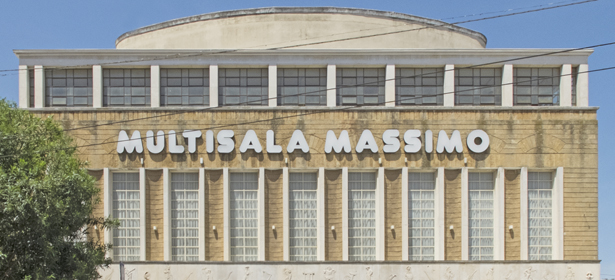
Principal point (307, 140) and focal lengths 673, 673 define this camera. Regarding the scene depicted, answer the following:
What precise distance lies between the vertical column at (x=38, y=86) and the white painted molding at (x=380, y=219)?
1512cm

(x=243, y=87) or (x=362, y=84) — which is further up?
(x=362, y=84)

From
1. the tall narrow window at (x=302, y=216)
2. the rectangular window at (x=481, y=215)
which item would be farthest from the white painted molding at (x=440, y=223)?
the tall narrow window at (x=302, y=216)

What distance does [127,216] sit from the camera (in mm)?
29125

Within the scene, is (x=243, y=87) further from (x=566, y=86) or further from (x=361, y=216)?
(x=566, y=86)

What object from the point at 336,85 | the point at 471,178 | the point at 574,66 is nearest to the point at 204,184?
the point at 336,85

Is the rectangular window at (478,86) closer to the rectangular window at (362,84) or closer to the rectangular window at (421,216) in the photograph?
the rectangular window at (362,84)

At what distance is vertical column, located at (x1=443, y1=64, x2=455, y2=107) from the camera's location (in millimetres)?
29500

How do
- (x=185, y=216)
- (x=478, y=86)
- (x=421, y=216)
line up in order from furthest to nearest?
1. (x=478, y=86)
2. (x=421, y=216)
3. (x=185, y=216)

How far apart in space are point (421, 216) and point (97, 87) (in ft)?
50.0

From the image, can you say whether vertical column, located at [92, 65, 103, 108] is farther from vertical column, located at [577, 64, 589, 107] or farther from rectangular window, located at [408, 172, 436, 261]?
vertical column, located at [577, 64, 589, 107]

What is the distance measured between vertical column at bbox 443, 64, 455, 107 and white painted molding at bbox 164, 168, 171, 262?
12.6 m

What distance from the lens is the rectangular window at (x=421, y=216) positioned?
2922 cm

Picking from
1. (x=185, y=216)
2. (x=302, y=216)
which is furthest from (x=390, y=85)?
(x=185, y=216)

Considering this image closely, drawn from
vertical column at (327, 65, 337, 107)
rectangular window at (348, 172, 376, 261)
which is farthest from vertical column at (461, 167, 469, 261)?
vertical column at (327, 65, 337, 107)
